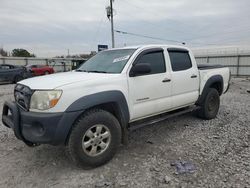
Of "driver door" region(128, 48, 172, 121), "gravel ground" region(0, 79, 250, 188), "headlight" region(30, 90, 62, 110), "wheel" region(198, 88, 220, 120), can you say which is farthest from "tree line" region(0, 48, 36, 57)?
"headlight" region(30, 90, 62, 110)

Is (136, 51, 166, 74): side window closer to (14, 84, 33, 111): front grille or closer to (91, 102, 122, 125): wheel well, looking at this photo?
(91, 102, 122, 125): wheel well

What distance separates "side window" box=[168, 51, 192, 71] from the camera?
4.41m

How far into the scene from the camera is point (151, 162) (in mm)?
3391

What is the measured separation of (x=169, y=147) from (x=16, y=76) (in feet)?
50.4

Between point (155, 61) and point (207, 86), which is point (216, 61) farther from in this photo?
point (155, 61)

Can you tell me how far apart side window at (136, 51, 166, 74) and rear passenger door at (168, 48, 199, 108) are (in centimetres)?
27

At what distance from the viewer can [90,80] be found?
124 inches

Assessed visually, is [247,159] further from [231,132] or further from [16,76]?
[16,76]

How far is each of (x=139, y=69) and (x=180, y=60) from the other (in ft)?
4.93

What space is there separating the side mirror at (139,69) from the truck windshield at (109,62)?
20cm

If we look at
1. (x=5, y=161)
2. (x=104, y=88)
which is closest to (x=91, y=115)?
(x=104, y=88)

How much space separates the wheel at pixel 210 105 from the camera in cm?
531

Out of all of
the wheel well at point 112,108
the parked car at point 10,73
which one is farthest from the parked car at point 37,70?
the wheel well at point 112,108

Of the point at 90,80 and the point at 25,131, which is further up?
the point at 90,80
